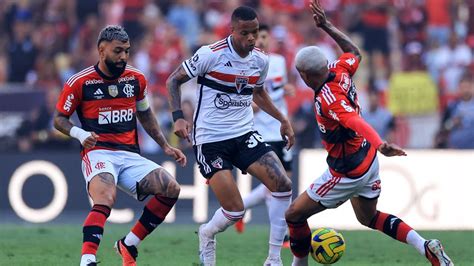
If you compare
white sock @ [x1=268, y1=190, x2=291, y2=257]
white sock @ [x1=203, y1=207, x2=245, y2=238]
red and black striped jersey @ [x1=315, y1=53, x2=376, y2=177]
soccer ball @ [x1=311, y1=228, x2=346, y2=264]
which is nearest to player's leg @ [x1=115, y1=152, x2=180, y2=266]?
white sock @ [x1=203, y1=207, x2=245, y2=238]

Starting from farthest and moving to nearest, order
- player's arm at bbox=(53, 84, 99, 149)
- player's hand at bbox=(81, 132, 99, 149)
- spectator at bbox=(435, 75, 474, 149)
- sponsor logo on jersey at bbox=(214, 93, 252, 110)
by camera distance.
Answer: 1. spectator at bbox=(435, 75, 474, 149)
2. sponsor logo on jersey at bbox=(214, 93, 252, 110)
3. player's arm at bbox=(53, 84, 99, 149)
4. player's hand at bbox=(81, 132, 99, 149)

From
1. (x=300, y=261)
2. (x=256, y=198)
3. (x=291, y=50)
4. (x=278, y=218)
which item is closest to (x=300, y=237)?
(x=300, y=261)

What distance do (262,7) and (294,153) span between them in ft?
16.3

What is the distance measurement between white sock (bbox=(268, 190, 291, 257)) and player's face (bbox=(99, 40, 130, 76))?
1.94 meters

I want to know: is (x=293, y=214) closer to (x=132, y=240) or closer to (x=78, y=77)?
(x=132, y=240)

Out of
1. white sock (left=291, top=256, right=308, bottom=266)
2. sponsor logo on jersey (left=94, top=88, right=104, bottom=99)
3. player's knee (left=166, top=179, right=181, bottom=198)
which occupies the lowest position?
white sock (left=291, top=256, right=308, bottom=266)

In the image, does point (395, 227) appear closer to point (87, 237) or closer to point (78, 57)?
point (87, 237)

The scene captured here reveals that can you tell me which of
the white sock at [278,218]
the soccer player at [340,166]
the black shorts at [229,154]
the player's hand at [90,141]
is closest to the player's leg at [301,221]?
the soccer player at [340,166]

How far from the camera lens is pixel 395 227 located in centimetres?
1042

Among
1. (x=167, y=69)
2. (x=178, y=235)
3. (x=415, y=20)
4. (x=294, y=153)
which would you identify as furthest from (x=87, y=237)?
(x=415, y=20)

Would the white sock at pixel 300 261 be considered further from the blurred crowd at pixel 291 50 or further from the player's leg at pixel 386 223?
the blurred crowd at pixel 291 50

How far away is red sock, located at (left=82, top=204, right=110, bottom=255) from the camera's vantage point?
1003 cm

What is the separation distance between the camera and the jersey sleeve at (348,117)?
9.36 meters

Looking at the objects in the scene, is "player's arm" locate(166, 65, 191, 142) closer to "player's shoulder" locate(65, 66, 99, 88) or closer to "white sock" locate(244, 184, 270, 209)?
"player's shoulder" locate(65, 66, 99, 88)
